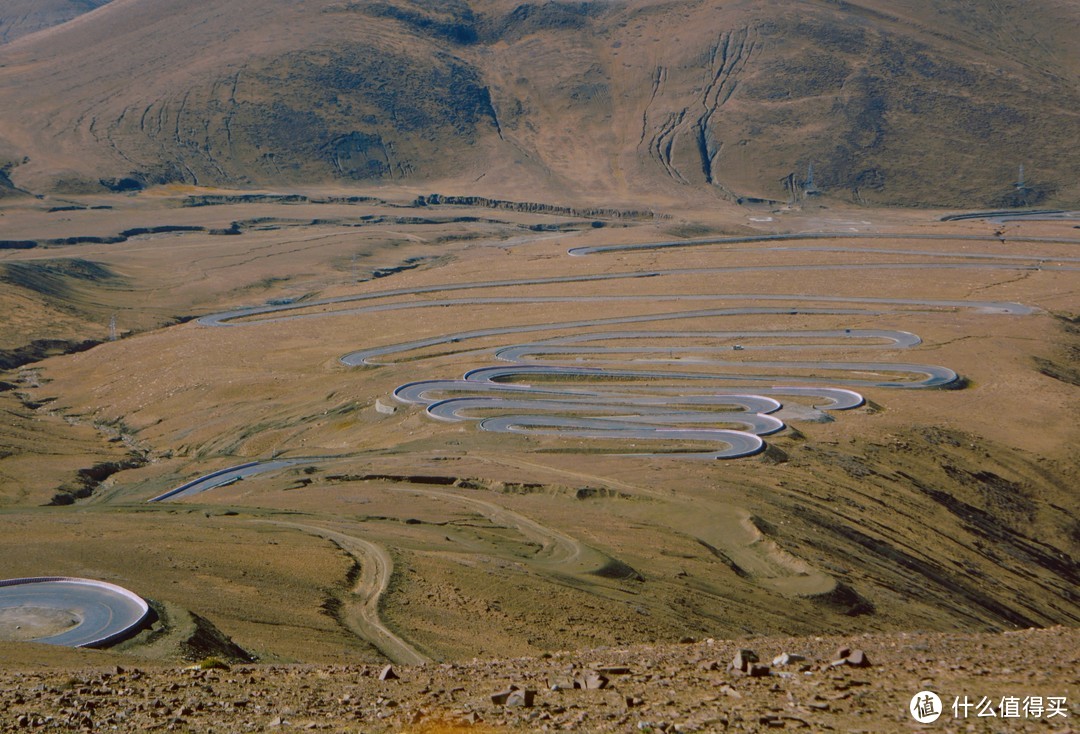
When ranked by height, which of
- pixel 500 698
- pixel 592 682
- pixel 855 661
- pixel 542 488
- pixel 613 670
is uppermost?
pixel 500 698

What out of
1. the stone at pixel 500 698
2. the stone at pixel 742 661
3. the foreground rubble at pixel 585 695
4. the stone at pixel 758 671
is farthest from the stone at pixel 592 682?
the stone at pixel 758 671

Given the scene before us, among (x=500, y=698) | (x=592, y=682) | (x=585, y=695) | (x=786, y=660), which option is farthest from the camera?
(x=786, y=660)

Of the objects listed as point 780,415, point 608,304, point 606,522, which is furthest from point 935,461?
point 608,304

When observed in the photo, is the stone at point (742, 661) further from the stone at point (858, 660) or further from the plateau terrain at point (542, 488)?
the stone at point (858, 660)

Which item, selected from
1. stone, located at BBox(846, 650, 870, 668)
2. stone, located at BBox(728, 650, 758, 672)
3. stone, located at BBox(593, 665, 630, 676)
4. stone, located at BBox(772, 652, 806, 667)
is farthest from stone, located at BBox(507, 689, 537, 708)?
stone, located at BBox(846, 650, 870, 668)

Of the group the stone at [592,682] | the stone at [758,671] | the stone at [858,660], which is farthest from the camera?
the stone at [858,660]
